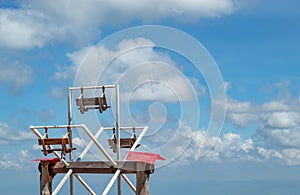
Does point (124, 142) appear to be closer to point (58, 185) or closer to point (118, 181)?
point (118, 181)

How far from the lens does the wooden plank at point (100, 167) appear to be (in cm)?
1673

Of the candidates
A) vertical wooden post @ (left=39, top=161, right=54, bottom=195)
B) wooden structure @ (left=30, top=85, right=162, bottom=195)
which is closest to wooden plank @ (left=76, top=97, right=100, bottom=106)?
wooden structure @ (left=30, top=85, right=162, bottom=195)

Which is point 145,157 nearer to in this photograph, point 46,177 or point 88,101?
point 88,101

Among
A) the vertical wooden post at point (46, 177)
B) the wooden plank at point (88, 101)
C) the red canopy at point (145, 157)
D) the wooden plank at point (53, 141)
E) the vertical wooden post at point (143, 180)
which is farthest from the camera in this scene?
the vertical wooden post at point (46, 177)

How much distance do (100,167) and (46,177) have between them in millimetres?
1983

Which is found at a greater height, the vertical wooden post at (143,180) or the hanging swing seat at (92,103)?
the hanging swing seat at (92,103)

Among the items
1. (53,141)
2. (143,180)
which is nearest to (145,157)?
(143,180)

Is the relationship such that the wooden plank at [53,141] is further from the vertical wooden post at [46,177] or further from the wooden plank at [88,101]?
the vertical wooden post at [46,177]

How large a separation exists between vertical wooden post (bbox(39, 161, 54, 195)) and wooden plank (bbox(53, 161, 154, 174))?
0.65 ft

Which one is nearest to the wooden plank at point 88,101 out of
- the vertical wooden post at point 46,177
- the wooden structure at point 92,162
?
the wooden structure at point 92,162

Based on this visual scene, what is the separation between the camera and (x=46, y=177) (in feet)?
58.5

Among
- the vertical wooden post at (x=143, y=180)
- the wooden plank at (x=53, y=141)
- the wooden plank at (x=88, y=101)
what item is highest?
the wooden plank at (x=88, y=101)

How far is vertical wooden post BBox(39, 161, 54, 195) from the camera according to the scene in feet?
58.3

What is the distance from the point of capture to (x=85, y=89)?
17016 millimetres
